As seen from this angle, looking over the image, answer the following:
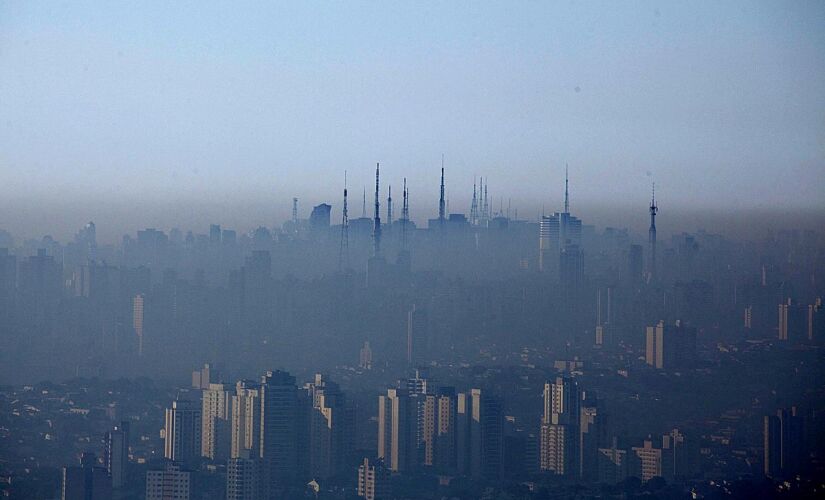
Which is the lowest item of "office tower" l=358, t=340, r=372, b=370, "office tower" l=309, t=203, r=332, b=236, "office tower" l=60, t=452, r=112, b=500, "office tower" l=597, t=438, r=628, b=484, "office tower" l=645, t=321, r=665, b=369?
"office tower" l=60, t=452, r=112, b=500

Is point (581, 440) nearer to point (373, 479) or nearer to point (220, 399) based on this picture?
point (373, 479)

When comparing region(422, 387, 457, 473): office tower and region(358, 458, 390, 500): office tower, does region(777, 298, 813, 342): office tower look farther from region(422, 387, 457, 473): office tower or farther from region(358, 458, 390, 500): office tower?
region(358, 458, 390, 500): office tower

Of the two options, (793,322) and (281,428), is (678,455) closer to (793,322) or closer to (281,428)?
(793,322)

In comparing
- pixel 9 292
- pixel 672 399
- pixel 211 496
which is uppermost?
pixel 9 292

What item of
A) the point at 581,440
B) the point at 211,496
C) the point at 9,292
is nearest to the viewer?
the point at 211,496

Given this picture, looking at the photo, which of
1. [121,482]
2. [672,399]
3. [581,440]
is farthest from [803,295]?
[121,482]

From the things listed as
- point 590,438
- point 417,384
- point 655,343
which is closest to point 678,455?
point 590,438

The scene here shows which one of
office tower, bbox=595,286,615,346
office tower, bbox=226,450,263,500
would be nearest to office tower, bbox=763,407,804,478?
office tower, bbox=595,286,615,346
